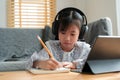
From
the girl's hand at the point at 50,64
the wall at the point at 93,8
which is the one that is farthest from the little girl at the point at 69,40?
the wall at the point at 93,8

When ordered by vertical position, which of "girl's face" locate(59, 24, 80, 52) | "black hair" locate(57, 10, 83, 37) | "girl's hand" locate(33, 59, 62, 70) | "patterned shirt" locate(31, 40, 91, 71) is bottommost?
"girl's hand" locate(33, 59, 62, 70)

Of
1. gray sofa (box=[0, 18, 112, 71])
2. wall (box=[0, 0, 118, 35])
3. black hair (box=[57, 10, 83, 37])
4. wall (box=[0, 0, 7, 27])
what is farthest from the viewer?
wall (box=[0, 0, 7, 27])

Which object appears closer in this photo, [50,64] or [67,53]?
[50,64]

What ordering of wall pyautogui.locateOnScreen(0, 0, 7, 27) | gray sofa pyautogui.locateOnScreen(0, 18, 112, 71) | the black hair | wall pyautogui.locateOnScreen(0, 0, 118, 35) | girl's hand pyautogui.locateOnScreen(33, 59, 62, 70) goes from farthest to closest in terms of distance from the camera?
wall pyautogui.locateOnScreen(0, 0, 7, 27)
wall pyautogui.locateOnScreen(0, 0, 118, 35)
gray sofa pyautogui.locateOnScreen(0, 18, 112, 71)
the black hair
girl's hand pyautogui.locateOnScreen(33, 59, 62, 70)

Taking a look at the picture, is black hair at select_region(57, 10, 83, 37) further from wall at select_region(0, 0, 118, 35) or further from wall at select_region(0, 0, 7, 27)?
wall at select_region(0, 0, 7, 27)

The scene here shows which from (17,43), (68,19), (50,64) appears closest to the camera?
(50,64)

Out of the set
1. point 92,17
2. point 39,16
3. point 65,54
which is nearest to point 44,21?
point 39,16

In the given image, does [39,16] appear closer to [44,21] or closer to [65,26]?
[44,21]

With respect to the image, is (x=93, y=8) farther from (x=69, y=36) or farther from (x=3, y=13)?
(x=69, y=36)

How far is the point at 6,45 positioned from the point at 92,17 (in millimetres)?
1289

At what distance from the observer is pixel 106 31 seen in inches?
58.8

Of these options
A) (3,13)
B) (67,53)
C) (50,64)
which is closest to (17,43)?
(3,13)

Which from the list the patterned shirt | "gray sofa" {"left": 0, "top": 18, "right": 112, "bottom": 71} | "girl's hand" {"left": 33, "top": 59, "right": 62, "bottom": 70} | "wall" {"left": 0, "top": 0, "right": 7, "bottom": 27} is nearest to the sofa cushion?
"gray sofa" {"left": 0, "top": 18, "right": 112, "bottom": 71}

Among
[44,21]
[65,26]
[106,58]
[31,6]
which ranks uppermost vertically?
[31,6]
